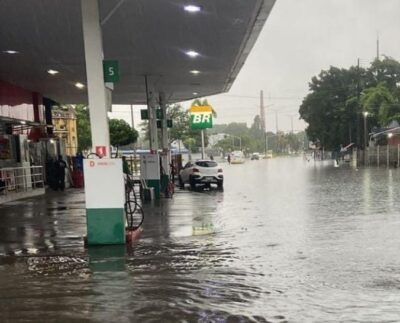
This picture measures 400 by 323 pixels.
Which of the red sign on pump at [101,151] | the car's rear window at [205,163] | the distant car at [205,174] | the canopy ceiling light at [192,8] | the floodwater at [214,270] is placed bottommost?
the floodwater at [214,270]

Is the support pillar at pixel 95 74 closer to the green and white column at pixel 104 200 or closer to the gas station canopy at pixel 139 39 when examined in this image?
the green and white column at pixel 104 200

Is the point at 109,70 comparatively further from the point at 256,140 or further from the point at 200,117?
the point at 256,140

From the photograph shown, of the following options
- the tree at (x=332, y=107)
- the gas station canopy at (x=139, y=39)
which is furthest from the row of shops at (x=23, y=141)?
the tree at (x=332, y=107)

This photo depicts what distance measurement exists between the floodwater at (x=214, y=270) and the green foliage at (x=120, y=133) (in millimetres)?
32036

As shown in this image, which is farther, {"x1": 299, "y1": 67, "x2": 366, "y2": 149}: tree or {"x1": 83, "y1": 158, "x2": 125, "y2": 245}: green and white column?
{"x1": 299, "y1": 67, "x2": 366, "y2": 149}: tree

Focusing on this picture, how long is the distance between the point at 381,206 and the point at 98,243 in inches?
346

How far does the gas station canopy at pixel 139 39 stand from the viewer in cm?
1233

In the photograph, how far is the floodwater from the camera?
5957mm

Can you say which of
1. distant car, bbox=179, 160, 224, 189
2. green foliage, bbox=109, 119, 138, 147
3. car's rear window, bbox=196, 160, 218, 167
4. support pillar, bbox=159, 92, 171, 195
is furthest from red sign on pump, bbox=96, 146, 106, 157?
green foliage, bbox=109, 119, 138, 147

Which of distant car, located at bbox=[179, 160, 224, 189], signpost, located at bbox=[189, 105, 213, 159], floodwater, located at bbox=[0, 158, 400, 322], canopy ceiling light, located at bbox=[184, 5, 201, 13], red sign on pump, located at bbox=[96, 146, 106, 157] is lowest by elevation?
floodwater, located at bbox=[0, 158, 400, 322]

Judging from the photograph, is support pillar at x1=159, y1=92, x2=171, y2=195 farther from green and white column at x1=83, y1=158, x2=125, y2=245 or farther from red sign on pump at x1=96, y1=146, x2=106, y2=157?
red sign on pump at x1=96, y1=146, x2=106, y2=157

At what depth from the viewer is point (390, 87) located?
7188 centimetres

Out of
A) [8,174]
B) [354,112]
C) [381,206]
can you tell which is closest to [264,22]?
[381,206]

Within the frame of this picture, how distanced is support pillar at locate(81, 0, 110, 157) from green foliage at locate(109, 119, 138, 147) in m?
35.5
